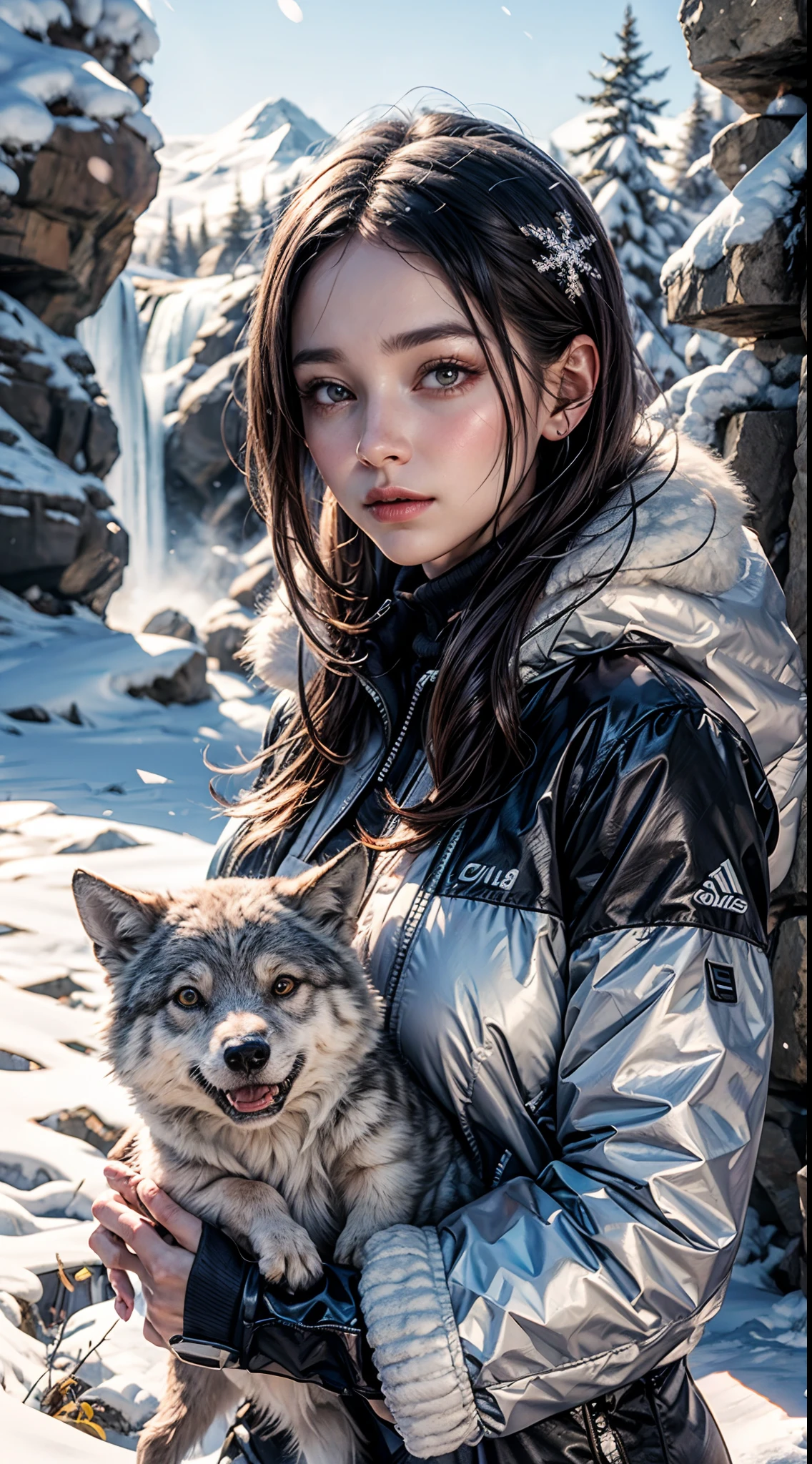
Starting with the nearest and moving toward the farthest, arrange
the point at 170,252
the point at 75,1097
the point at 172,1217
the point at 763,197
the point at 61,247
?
the point at 172,1217 < the point at 75,1097 < the point at 763,197 < the point at 61,247 < the point at 170,252

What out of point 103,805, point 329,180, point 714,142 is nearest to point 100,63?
point 714,142

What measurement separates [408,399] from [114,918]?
1.09 m

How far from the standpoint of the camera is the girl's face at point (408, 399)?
1.49 metres

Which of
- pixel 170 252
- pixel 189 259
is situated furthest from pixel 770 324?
pixel 170 252

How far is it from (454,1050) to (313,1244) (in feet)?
1.23

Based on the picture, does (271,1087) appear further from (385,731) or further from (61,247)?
(61,247)

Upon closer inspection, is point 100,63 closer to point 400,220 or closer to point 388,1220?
point 400,220

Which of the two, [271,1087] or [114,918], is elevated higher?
[114,918]

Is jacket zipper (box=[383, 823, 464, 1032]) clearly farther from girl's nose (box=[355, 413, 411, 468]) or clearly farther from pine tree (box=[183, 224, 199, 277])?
pine tree (box=[183, 224, 199, 277])

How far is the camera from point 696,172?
41.0 ft

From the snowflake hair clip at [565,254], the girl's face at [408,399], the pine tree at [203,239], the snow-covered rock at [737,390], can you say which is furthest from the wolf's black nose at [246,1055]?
the pine tree at [203,239]

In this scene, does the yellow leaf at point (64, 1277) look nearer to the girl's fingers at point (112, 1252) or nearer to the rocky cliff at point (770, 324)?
the girl's fingers at point (112, 1252)

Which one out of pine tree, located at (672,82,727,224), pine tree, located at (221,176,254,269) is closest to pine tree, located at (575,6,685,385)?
pine tree, located at (672,82,727,224)

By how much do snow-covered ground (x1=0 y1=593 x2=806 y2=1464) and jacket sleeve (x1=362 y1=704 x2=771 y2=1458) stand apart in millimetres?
843
